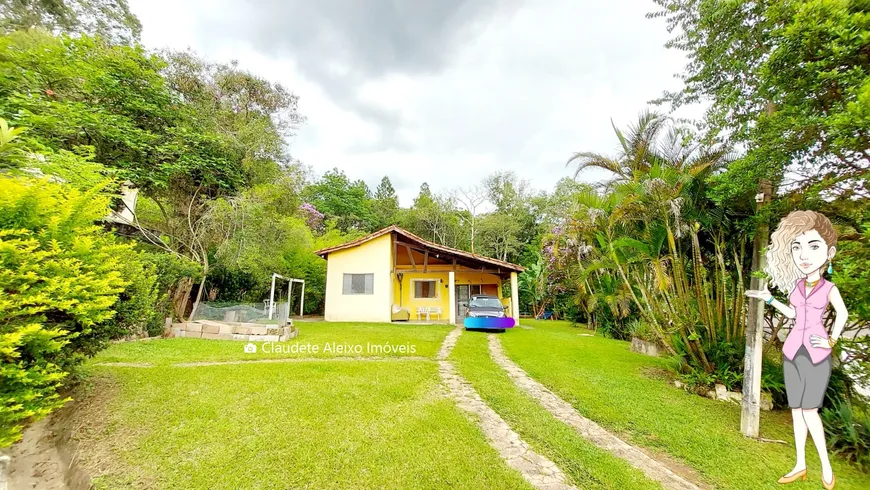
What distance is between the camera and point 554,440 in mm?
3674

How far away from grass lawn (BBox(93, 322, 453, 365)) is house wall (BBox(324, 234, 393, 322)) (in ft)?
13.6

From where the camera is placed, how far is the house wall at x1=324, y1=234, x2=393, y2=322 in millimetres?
14617

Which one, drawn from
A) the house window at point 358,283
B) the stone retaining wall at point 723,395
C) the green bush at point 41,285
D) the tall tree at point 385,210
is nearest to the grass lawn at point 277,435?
the green bush at point 41,285

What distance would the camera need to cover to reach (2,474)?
2.32 meters

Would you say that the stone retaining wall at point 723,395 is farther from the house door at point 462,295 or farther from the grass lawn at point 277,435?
the house door at point 462,295

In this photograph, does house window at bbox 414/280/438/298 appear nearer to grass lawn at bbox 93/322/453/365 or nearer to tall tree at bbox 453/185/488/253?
grass lawn at bbox 93/322/453/365

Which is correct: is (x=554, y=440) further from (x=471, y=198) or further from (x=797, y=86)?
(x=471, y=198)

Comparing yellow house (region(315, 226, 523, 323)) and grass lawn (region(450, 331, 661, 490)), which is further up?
yellow house (region(315, 226, 523, 323))

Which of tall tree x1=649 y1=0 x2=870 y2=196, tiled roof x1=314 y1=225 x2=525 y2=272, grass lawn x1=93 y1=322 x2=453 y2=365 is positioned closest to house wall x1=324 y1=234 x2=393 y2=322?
tiled roof x1=314 y1=225 x2=525 y2=272

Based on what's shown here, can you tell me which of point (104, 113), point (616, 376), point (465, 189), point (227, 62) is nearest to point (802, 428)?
point (616, 376)

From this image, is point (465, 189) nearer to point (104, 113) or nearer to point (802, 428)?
point (104, 113)

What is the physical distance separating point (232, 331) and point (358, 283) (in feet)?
20.2

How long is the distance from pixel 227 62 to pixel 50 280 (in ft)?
49.5

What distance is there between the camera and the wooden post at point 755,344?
372 centimetres
